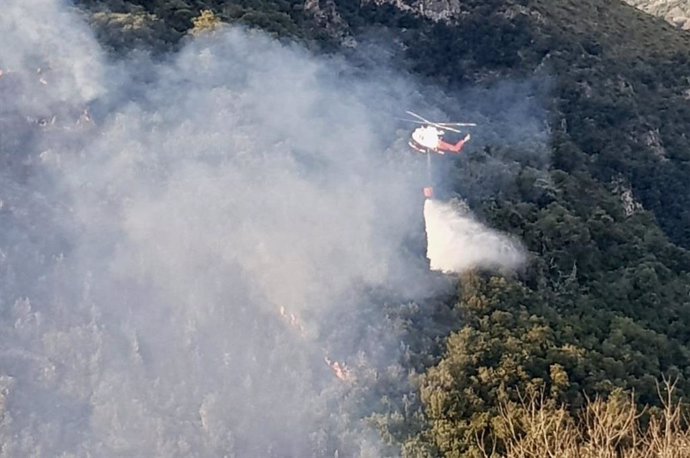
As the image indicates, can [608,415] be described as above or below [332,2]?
above

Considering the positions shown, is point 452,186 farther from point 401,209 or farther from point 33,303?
point 33,303

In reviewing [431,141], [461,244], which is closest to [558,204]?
[461,244]

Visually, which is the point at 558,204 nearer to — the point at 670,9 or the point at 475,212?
the point at 475,212

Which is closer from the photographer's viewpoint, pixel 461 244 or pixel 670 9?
pixel 461 244

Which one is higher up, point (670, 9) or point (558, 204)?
point (558, 204)

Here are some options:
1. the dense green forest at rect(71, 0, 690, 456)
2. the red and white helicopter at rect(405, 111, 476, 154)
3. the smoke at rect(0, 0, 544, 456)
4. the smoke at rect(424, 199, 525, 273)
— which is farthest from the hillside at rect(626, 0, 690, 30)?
the smoke at rect(0, 0, 544, 456)

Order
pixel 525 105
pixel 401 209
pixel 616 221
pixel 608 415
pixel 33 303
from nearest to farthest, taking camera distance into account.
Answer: pixel 608 415
pixel 33 303
pixel 401 209
pixel 616 221
pixel 525 105

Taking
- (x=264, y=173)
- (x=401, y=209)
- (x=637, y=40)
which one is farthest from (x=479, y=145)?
(x=637, y=40)

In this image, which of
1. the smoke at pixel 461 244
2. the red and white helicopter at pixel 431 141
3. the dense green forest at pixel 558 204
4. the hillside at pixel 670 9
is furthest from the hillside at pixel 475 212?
the hillside at pixel 670 9
